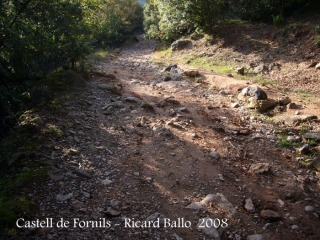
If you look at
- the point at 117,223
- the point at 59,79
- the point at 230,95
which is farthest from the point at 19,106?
the point at 230,95

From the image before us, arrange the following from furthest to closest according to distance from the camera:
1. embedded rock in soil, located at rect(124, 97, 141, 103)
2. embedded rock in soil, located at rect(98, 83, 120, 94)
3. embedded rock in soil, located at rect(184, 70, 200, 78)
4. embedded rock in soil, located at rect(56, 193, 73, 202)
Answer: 1. embedded rock in soil, located at rect(184, 70, 200, 78)
2. embedded rock in soil, located at rect(98, 83, 120, 94)
3. embedded rock in soil, located at rect(124, 97, 141, 103)
4. embedded rock in soil, located at rect(56, 193, 73, 202)

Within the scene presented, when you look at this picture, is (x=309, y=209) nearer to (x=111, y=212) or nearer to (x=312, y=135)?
(x=312, y=135)

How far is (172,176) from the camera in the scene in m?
5.99

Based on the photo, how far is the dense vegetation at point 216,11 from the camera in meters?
15.5

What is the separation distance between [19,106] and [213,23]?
13044 millimetres

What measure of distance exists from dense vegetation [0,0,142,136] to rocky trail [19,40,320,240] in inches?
60.7

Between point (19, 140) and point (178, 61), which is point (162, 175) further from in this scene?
point (178, 61)

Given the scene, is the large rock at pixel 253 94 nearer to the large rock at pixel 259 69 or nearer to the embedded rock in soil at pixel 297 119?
the embedded rock in soil at pixel 297 119

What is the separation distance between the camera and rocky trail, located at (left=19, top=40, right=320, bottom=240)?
4699 millimetres

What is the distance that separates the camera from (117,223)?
4.65m

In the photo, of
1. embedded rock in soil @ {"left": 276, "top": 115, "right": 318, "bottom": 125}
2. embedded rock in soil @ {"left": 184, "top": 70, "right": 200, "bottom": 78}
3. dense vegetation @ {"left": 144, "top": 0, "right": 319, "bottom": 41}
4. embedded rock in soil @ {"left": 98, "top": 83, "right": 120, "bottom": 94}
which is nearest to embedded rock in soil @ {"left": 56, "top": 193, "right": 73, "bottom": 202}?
embedded rock in soil @ {"left": 98, "top": 83, "right": 120, "bottom": 94}

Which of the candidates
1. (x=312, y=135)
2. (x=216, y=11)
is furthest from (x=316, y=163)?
(x=216, y=11)

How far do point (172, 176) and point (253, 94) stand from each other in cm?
508

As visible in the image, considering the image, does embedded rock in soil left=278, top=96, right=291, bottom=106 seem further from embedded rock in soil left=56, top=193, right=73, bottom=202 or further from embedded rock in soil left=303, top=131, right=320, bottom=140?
embedded rock in soil left=56, top=193, right=73, bottom=202
